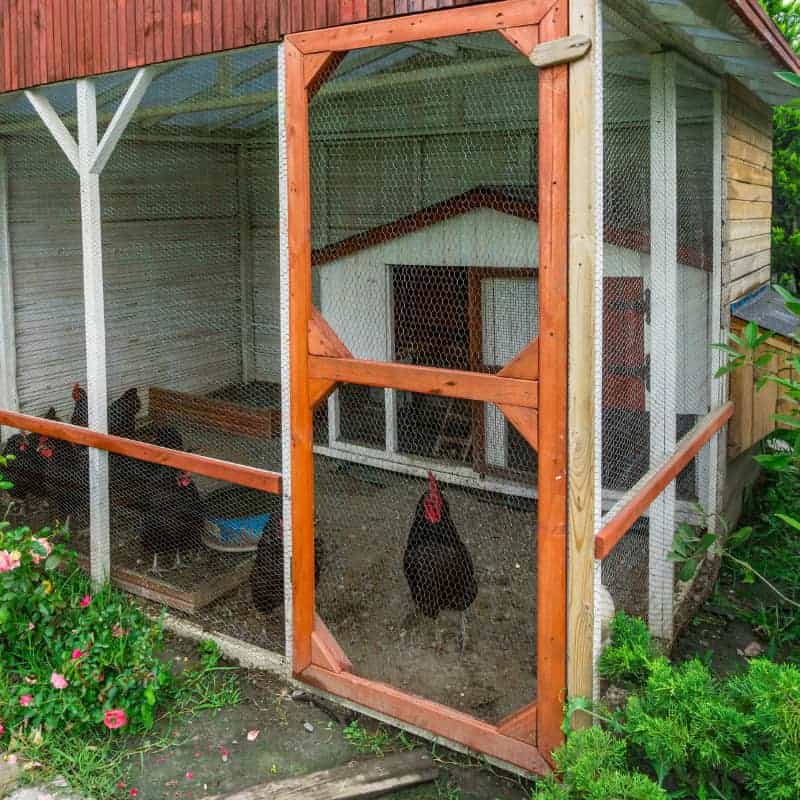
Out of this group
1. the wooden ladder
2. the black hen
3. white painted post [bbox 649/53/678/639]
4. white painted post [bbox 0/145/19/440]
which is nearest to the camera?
white painted post [bbox 649/53/678/639]

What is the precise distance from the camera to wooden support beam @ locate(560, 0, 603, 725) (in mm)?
2395

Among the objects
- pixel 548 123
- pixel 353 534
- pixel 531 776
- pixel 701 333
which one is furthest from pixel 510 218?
pixel 531 776

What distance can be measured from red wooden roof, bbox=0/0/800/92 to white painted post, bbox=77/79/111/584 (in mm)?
220

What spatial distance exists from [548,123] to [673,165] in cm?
127

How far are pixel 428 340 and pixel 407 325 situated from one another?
16cm

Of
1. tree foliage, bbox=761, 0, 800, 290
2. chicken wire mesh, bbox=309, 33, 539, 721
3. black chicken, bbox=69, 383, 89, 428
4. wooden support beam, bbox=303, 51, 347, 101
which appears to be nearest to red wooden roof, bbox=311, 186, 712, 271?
chicken wire mesh, bbox=309, 33, 539, 721

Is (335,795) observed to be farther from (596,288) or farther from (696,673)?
(596,288)

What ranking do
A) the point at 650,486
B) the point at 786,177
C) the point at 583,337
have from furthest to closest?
1. the point at 786,177
2. the point at 650,486
3. the point at 583,337

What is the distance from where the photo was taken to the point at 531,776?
272 cm

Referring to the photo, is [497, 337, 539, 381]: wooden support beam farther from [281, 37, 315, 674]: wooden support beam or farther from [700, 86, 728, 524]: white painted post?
[700, 86, 728, 524]: white painted post

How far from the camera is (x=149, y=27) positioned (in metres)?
3.49

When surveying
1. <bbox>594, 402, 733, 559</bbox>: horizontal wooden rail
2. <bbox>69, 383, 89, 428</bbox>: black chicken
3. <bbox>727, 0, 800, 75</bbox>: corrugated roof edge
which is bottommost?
<bbox>69, 383, 89, 428</bbox>: black chicken

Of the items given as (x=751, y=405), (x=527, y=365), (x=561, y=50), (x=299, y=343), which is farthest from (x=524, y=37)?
(x=751, y=405)

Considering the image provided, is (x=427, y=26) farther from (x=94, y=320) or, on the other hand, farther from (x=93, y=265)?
(x=94, y=320)
